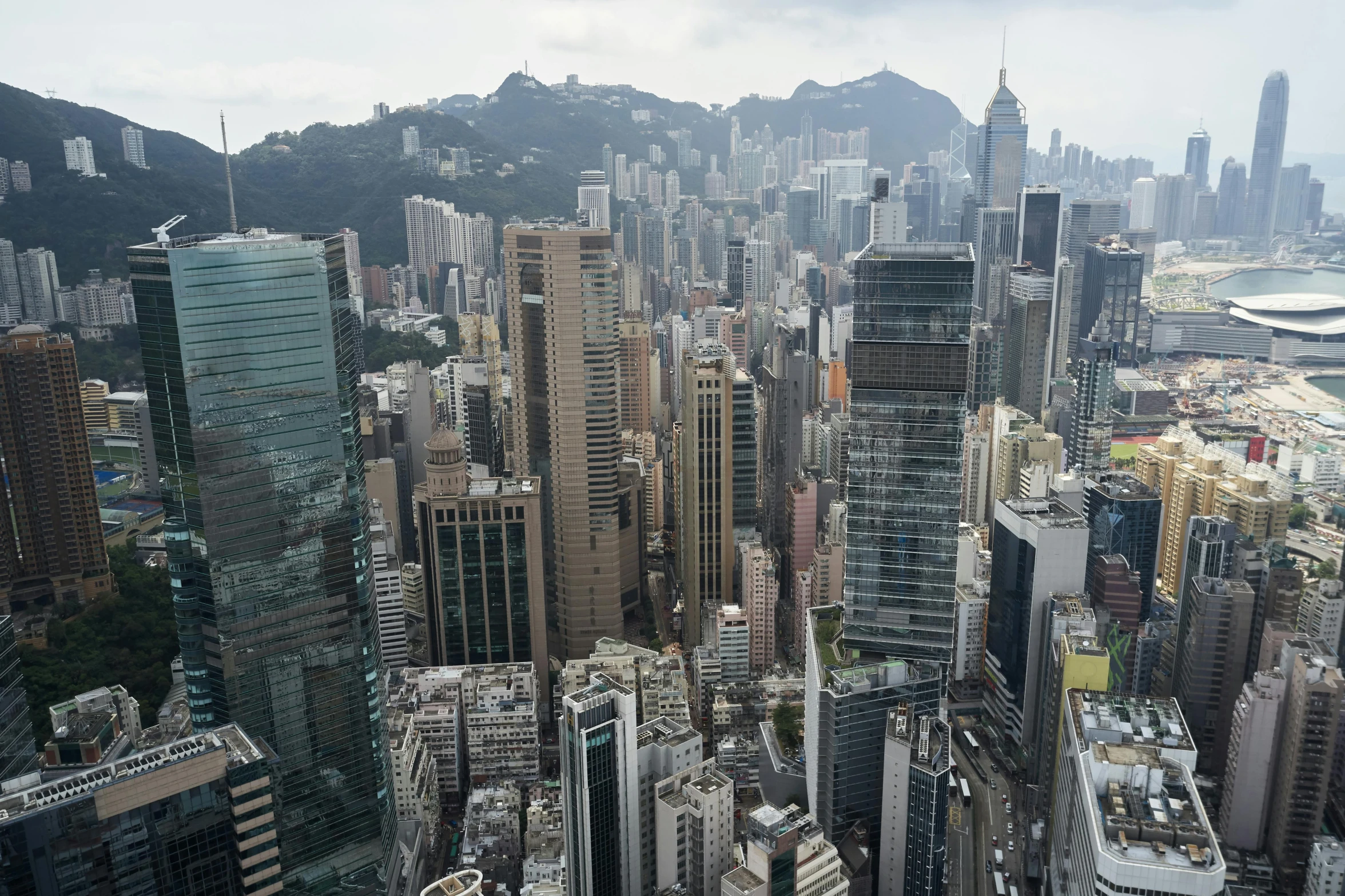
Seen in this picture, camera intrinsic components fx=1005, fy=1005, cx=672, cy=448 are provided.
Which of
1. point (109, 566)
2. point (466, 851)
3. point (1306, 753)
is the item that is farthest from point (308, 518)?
point (1306, 753)

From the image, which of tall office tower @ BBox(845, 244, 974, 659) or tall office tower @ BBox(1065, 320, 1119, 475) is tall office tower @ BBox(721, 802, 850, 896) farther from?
tall office tower @ BBox(1065, 320, 1119, 475)

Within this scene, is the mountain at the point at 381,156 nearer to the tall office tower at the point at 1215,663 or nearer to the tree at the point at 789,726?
the tree at the point at 789,726

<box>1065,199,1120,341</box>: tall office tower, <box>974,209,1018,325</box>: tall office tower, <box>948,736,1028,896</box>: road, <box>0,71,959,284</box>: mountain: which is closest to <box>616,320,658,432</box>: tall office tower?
<box>0,71,959,284</box>: mountain

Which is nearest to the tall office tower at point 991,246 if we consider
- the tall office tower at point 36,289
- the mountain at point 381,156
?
the mountain at point 381,156

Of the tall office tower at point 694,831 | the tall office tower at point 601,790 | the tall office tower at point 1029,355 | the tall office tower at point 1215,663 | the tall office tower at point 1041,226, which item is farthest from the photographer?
the tall office tower at point 1041,226

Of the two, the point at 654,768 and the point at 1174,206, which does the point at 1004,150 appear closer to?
the point at 1174,206

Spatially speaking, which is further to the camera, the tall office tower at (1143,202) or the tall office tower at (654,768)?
the tall office tower at (1143,202)

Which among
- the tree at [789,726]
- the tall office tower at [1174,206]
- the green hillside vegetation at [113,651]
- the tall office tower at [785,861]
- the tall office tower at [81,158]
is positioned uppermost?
the tall office tower at [81,158]
